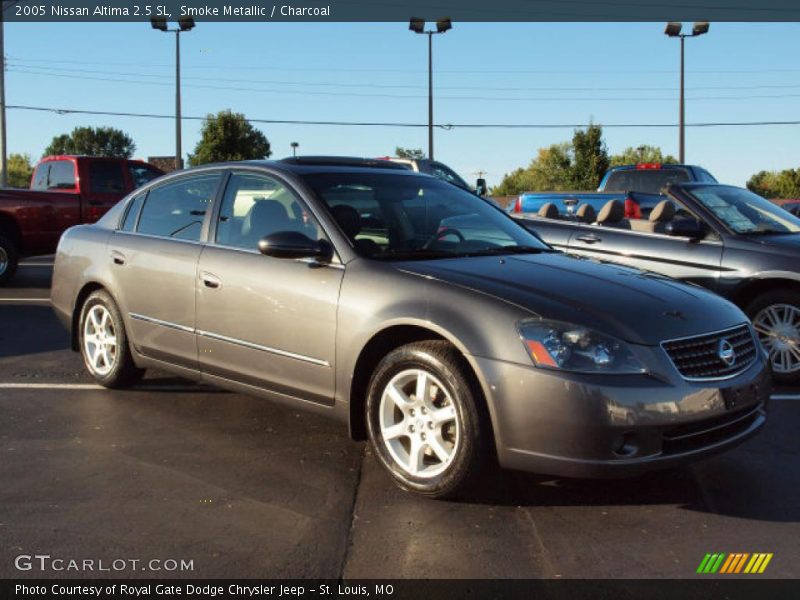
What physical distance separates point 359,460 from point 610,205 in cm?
415

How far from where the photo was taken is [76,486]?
405 cm

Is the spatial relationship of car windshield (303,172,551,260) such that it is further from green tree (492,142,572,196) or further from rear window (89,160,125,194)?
green tree (492,142,572,196)

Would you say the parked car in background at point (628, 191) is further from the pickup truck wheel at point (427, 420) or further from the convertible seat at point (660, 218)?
the pickup truck wheel at point (427, 420)

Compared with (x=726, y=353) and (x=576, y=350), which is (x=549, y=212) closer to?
(x=726, y=353)

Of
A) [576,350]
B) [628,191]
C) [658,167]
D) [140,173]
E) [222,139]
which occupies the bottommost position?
[576,350]

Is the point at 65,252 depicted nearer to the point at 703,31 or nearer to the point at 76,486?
the point at 76,486

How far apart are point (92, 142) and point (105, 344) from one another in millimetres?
104089

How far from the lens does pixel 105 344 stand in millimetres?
5930

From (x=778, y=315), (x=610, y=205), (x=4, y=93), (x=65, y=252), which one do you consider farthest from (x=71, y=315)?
(x=4, y=93)

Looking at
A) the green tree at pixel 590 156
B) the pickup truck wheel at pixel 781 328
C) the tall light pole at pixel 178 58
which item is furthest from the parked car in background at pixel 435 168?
the green tree at pixel 590 156

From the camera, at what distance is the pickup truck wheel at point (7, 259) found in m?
12.4

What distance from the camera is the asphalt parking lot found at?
3.27 metres

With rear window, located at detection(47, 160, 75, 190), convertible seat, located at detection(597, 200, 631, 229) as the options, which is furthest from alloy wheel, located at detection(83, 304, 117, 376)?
rear window, located at detection(47, 160, 75, 190)

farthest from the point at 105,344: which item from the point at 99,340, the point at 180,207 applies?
the point at 180,207
